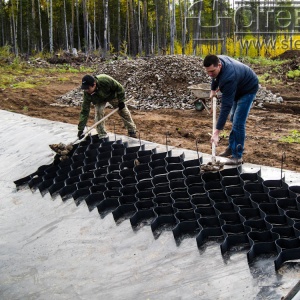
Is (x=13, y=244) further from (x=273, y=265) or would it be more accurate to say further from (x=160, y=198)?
(x=273, y=265)

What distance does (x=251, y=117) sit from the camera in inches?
356

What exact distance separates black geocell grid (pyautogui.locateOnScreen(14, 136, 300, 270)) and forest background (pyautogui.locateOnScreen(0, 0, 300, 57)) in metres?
19.5

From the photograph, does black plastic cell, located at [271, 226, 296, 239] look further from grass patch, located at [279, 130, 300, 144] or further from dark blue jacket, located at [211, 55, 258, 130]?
grass patch, located at [279, 130, 300, 144]

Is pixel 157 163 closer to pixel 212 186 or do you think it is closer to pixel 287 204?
pixel 212 186

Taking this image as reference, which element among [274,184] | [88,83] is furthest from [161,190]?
[88,83]

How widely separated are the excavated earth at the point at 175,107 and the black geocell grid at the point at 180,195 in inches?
57.8

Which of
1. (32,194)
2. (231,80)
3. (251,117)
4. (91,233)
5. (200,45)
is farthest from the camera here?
(200,45)

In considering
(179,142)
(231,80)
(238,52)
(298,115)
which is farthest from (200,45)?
(231,80)

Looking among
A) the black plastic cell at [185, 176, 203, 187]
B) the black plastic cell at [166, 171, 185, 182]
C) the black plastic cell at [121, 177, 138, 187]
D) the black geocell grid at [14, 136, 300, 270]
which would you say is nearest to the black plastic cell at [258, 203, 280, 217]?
the black geocell grid at [14, 136, 300, 270]

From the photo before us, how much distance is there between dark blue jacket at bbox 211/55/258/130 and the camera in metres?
4.34

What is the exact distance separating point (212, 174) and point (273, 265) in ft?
5.25

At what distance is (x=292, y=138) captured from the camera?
22.9 feet

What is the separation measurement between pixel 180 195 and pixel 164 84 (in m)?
7.25

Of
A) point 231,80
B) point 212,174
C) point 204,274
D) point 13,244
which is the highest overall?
point 231,80
